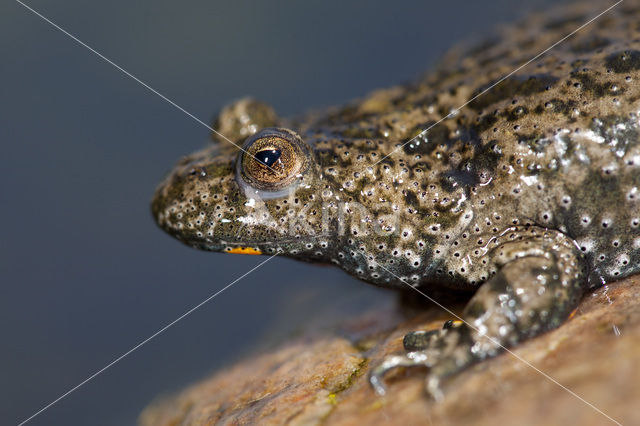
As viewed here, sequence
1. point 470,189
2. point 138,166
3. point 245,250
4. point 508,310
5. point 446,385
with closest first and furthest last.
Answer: point 446,385 → point 508,310 → point 470,189 → point 245,250 → point 138,166

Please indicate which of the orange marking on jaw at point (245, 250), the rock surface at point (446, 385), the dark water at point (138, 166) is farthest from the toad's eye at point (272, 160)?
the dark water at point (138, 166)

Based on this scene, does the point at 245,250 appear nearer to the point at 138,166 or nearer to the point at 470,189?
the point at 470,189

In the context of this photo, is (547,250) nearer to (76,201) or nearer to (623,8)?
(623,8)

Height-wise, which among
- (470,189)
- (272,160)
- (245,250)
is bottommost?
(470,189)

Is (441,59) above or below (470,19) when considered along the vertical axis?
below

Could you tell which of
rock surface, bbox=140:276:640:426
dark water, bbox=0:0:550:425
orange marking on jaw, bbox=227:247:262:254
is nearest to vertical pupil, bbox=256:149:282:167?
orange marking on jaw, bbox=227:247:262:254

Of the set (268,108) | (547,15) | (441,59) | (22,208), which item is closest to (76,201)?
(22,208)

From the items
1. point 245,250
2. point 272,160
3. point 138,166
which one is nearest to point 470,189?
point 272,160
